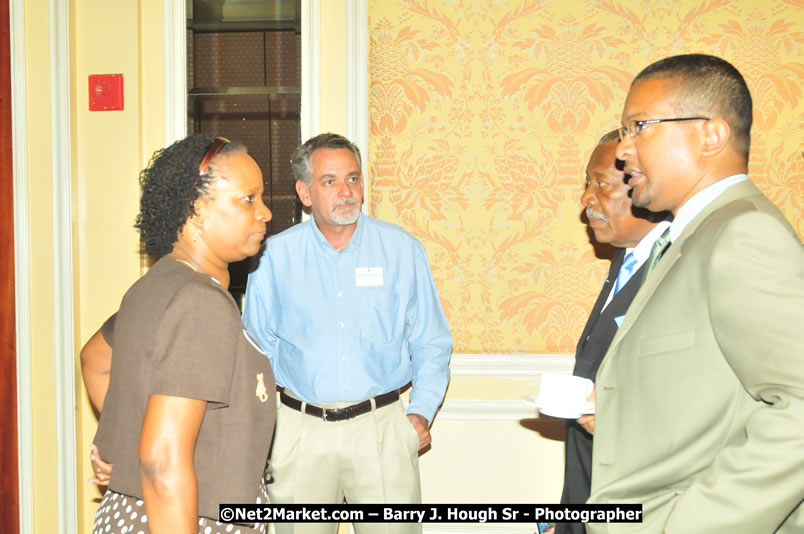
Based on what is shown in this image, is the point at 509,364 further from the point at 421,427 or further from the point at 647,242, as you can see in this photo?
the point at 647,242

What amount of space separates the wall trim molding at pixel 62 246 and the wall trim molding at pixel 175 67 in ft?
1.46

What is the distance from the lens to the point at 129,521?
1443 mm

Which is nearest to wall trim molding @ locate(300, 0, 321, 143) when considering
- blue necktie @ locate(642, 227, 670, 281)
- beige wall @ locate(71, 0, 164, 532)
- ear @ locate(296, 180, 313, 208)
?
ear @ locate(296, 180, 313, 208)

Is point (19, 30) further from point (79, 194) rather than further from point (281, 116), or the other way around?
point (281, 116)

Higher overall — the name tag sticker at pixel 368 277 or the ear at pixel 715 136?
the ear at pixel 715 136

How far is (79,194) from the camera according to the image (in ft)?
10.7

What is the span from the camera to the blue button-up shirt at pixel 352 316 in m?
2.77

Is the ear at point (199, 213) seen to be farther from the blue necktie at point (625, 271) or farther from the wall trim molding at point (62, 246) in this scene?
the wall trim molding at point (62, 246)

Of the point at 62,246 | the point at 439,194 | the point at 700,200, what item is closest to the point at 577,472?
the point at 700,200

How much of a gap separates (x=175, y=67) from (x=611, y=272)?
2.25 metres

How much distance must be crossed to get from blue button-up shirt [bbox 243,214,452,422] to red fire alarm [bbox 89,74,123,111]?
3.58ft

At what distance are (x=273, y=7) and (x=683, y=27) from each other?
6.37 feet

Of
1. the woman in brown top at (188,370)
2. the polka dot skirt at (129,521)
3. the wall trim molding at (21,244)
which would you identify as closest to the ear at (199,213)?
the woman in brown top at (188,370)

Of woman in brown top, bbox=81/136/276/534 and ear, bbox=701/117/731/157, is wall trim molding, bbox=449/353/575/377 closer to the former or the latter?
woman in brown top, bbox=81/136/276/534
